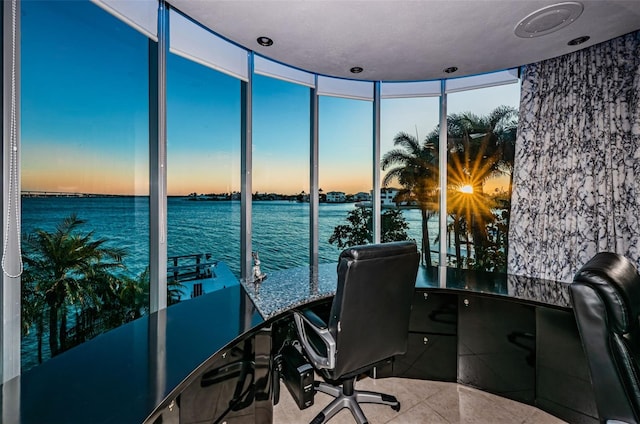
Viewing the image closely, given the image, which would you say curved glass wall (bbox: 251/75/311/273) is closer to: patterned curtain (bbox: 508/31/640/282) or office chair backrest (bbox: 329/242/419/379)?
office chair backrest (bbox: 329/242/419/379)

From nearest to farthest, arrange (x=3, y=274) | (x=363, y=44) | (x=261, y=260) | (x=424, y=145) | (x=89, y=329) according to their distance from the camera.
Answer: (x=3, y=274)
(x=89, y=329)
(x=363, y=44)
(x=261, y=260)
(x=424, y=145)

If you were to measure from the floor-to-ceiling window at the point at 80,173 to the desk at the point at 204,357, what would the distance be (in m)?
0.17

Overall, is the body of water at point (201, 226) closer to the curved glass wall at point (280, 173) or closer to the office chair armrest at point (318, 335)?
the curved glass wall at point (280, 173)

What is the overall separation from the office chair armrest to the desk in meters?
0.10

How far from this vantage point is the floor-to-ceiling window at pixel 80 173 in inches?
49.0

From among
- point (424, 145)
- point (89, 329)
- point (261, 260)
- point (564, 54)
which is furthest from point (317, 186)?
point (564, 54)

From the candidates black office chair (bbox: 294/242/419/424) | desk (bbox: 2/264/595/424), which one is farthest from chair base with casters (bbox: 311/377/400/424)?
desk (bbox: 2/264/595/424)

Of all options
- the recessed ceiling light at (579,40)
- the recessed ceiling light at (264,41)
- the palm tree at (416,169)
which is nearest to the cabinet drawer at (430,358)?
the palm tree at (416,169)

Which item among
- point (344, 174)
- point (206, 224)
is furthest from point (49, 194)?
point (344, 174)

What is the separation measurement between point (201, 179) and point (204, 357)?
1.34 metres

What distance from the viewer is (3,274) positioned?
1.15m

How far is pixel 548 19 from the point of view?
1.87 metres

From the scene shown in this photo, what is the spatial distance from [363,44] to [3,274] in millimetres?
2280

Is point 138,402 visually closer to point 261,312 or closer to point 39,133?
point 261,312
